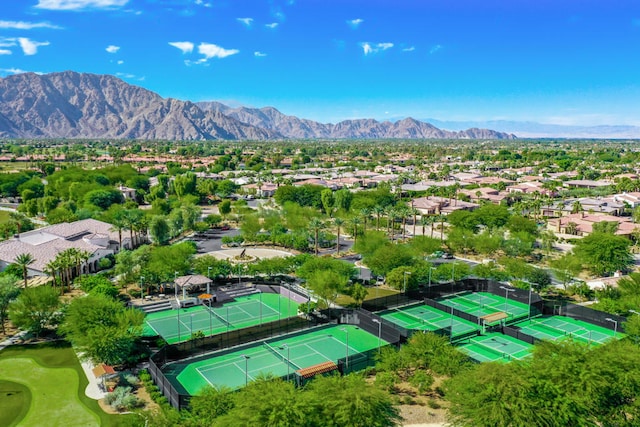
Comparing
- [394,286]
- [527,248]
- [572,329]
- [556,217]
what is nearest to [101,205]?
[394,286]

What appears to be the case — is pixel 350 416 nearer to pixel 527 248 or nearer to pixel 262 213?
pixel 527 248

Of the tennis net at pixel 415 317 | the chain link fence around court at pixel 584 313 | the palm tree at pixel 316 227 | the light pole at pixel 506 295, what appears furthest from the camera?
the palm tree at pixel 316 227

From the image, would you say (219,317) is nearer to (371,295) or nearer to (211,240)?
(371,295)

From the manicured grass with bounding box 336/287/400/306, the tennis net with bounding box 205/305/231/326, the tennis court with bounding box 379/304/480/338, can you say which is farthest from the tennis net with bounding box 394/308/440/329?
the tennis net with bounding box 205/305/231/326

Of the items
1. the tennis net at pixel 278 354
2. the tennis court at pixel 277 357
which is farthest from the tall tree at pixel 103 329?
the tennis net at pixel 278 354

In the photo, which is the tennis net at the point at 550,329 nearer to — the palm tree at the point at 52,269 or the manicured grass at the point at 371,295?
the manicured grass at the point at 371,295

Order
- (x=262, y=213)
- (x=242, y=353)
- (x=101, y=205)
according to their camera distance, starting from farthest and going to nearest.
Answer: (x=101, y=205)
(x=262, y=213)
(x=242, y=353)
